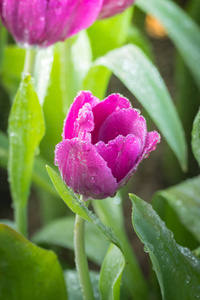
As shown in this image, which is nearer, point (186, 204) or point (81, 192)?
point (81, 192)

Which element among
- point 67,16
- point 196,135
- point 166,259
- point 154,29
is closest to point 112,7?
point 67,16

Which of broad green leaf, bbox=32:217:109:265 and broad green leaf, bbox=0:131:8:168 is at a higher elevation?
broad green leaf, bbox=0:131:8:168

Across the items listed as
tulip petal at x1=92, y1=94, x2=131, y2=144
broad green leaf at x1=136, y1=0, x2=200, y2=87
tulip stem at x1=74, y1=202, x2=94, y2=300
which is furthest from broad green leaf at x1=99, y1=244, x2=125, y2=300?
broad green leaf at x1=136, y1=0, x2=200, y2=87

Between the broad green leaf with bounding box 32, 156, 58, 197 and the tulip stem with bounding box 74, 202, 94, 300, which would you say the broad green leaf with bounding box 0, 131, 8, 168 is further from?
the tulip stem with bounding box 74, 202, 94, 300

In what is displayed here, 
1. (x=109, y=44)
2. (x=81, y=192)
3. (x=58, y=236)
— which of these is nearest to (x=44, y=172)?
(x=58, y=236)

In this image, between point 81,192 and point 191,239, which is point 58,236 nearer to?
point 191,239

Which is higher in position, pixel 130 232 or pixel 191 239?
pixel 191 239

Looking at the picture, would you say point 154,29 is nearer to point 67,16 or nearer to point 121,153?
point 67,16
